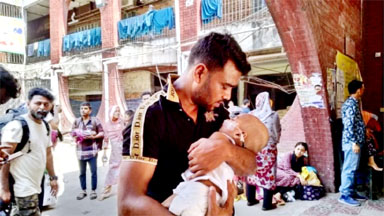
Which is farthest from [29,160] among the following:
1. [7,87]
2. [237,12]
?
[237,12]

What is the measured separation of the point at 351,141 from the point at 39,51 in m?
3.20

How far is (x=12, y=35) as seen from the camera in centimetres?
154

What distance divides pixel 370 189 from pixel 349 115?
40.4 inches

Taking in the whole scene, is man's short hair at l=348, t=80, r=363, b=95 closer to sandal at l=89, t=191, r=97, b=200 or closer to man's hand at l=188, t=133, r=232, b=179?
man's hand at l=188, t=133, r=232, b=179

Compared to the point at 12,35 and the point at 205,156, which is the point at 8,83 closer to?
the point at 12,35

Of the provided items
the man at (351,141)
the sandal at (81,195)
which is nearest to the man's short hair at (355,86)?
the man at (351,141)

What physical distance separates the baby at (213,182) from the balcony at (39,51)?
1517 mm

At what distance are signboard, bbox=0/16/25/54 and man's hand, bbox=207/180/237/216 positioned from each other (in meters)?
1.40

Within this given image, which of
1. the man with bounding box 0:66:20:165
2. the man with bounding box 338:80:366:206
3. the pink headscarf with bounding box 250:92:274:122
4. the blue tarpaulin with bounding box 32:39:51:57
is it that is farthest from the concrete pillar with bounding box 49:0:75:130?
the man with bounding box 338:80:366:206

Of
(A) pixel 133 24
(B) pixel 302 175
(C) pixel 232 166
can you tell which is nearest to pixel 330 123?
(B) pixel 302 175

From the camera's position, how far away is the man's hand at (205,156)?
80cm

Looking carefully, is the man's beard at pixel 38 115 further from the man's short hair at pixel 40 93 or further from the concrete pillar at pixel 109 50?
the concrete pillar at pixel 109 50

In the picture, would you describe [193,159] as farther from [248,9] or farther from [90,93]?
[248,9]

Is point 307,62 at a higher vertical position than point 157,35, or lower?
lower
